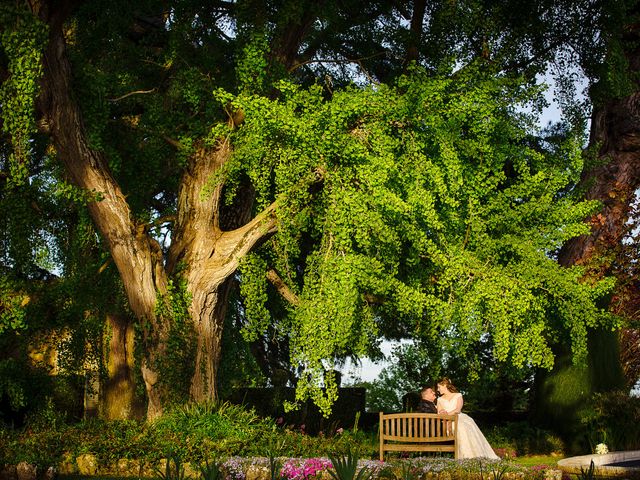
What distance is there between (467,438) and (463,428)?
186mm

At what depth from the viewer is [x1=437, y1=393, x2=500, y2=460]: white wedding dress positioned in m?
14.8

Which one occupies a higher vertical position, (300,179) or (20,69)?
(20,69)

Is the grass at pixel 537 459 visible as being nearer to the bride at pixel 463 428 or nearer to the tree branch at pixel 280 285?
the bride at pixel 463 428

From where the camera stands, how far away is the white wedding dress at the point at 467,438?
14.8 metres

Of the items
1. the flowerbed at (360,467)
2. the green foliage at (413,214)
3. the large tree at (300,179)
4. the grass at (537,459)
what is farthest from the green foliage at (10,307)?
the grass at (537,459)

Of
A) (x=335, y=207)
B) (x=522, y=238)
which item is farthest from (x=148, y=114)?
(x=522, y=238)

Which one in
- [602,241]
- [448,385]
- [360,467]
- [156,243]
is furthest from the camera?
[602,241]

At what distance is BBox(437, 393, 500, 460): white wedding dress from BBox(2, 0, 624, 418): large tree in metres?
1.01

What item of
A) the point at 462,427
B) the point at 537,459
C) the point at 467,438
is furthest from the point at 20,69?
the point at 537,459

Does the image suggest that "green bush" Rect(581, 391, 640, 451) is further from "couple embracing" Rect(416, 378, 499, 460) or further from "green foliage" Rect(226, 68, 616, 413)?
"couple embracing" Rect(416, 378, 499, 460)

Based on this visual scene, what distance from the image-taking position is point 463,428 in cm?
1498

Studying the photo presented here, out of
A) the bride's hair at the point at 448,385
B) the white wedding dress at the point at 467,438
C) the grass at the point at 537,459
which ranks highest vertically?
the bride's hair at the point at 448,385

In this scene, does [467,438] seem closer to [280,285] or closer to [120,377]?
[280,285]

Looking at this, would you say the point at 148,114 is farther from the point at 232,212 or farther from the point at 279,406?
the point at 279,406
